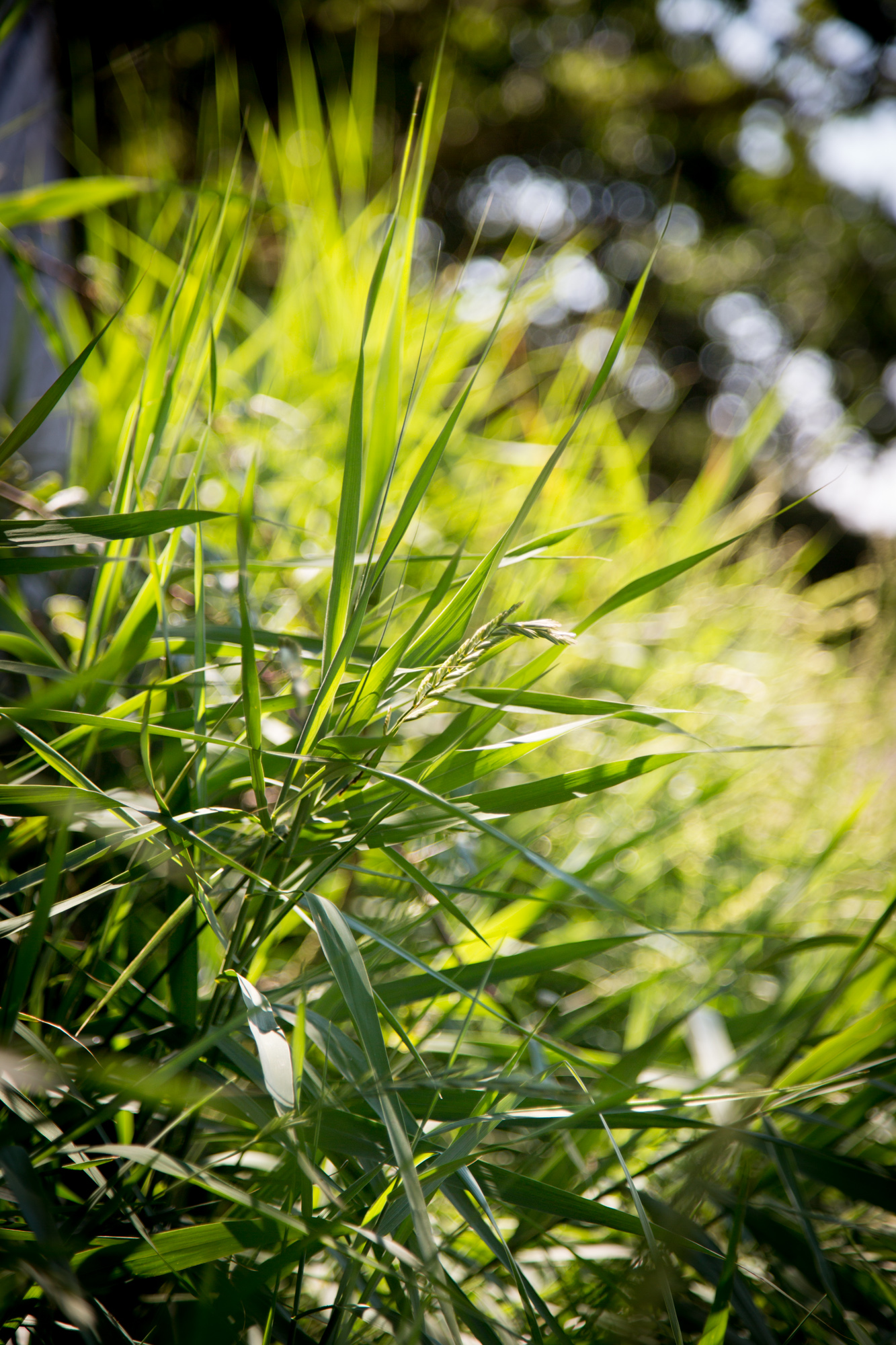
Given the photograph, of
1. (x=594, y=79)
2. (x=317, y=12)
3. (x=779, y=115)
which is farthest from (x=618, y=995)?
(x=779, y=115)

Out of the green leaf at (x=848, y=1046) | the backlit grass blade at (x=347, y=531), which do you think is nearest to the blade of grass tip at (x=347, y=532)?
the backlit grass blade at (x=347, y=531)

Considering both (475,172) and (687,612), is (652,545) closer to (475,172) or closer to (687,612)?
(687,612)

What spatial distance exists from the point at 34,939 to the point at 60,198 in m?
0.57

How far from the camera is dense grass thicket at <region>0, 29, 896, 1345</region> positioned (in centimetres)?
31

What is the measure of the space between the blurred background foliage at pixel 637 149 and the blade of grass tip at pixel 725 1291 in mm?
316

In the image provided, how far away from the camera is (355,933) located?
51cm

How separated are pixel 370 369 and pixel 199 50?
2.04 m

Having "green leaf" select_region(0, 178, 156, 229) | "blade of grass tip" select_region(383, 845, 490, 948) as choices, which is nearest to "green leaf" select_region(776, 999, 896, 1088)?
"blade of grass tip" select_region(383, 845, 490, 948)

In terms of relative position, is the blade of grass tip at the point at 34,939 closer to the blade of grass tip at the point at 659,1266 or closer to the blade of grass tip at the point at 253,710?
the blade of grass tip at the point at 253,710

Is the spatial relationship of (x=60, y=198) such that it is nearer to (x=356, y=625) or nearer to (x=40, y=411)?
(x=40, y=411)

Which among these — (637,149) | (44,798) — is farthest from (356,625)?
(637,149)

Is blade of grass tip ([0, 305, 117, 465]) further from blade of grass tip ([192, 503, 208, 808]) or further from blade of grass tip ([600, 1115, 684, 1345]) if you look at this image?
blade of grass tip ([600, 1115, 684, 1345])

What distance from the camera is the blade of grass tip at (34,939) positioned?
0.86ft

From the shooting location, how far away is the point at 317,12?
2100 millimetres
